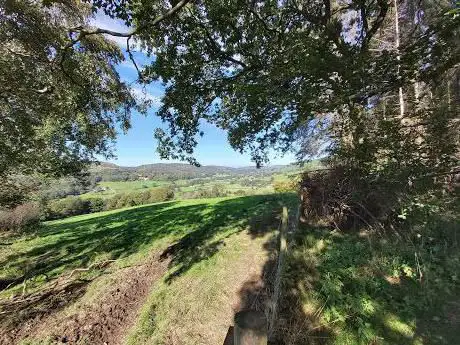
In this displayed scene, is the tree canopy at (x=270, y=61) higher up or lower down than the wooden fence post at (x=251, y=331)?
higher up

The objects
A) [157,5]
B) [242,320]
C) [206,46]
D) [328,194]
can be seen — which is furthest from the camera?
[328,194]

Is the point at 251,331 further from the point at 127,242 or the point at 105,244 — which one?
the point at 105,244

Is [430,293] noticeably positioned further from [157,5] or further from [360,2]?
[157,5]

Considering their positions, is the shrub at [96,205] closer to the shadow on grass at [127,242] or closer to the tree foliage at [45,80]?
the shadow on grass at [127,242]

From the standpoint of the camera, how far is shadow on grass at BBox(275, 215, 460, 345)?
501 centimetres

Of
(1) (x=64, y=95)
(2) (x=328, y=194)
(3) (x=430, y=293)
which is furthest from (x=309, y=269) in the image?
(1) (x=64, y=95)

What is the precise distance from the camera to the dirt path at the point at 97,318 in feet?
17.3

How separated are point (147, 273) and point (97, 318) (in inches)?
81.4

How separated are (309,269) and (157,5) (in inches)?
306

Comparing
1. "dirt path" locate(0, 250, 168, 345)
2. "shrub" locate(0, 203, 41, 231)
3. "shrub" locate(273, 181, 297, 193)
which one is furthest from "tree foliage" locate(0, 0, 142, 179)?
"shrub" locate(273, 181, 297, 193)

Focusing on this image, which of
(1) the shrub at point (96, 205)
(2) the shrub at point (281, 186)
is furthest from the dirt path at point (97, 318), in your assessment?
(1) the shrub at point (96, 205)

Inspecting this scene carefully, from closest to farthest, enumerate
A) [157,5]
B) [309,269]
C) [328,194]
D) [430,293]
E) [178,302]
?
[430,293] < [178,302] < [309,269] < [157,5] < [328,194]

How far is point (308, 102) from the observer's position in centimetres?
608

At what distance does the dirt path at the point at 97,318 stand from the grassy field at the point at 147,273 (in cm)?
3
